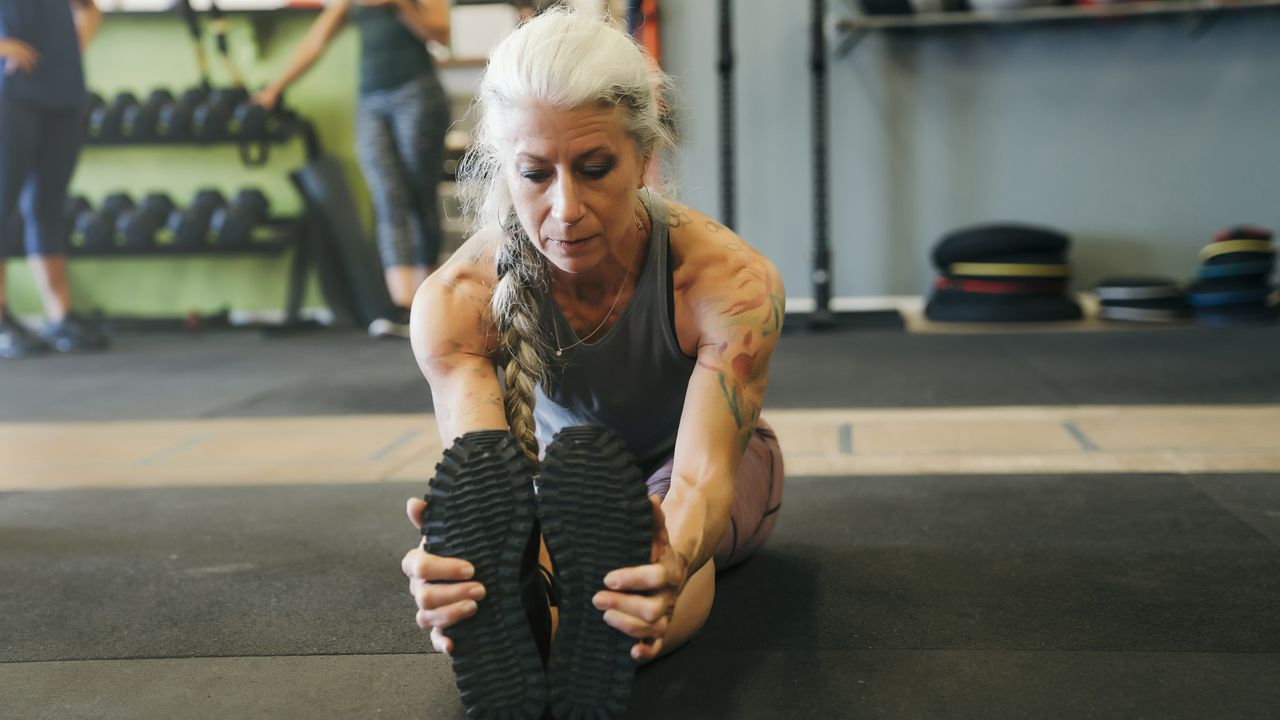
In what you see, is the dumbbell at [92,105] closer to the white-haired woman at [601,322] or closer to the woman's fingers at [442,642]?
the white-haired woman at [601,322]

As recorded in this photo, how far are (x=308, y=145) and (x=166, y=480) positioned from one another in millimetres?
2941

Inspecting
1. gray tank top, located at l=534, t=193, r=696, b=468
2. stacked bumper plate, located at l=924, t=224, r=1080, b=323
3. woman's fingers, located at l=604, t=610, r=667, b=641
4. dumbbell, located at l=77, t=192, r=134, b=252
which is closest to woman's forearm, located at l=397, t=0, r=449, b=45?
dumbbell, located at l=77, t=192, r=134, b=252

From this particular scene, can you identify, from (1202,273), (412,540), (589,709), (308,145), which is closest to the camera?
(589,709)

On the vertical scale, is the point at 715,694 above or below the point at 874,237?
above

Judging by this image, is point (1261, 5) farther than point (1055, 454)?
Yes

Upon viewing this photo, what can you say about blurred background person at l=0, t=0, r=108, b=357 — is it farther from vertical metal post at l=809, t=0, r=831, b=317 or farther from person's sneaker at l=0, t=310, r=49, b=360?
vertical metal post at l=809, t=0, r=831, b=317

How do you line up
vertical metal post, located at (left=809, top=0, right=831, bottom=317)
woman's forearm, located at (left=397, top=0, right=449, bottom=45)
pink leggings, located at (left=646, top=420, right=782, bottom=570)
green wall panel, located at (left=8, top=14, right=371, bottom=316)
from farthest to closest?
green wall panel, located at (left=8, top=14, right=371, bottom=316) < woman's forearm, located at (left=397, top=0, right=449, bottom=45) < vertical metal post, located at (left=809, top=0, right=831, bottom=317) < pink leggings, located at (left=646, top=420, right=782, bottom=570)

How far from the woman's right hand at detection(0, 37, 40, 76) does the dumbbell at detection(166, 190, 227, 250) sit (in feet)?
2.65

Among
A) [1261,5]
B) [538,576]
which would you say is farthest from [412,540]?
[1261,5]

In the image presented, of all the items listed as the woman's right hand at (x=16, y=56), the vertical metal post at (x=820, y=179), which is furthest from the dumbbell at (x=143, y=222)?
the vertical metal post at (x=820, y=179)

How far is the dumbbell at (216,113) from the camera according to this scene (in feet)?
15.5

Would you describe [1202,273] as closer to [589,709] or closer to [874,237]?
[874,237]

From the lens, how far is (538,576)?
107 cm

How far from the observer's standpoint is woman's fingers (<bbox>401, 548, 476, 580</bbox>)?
3.15ft
